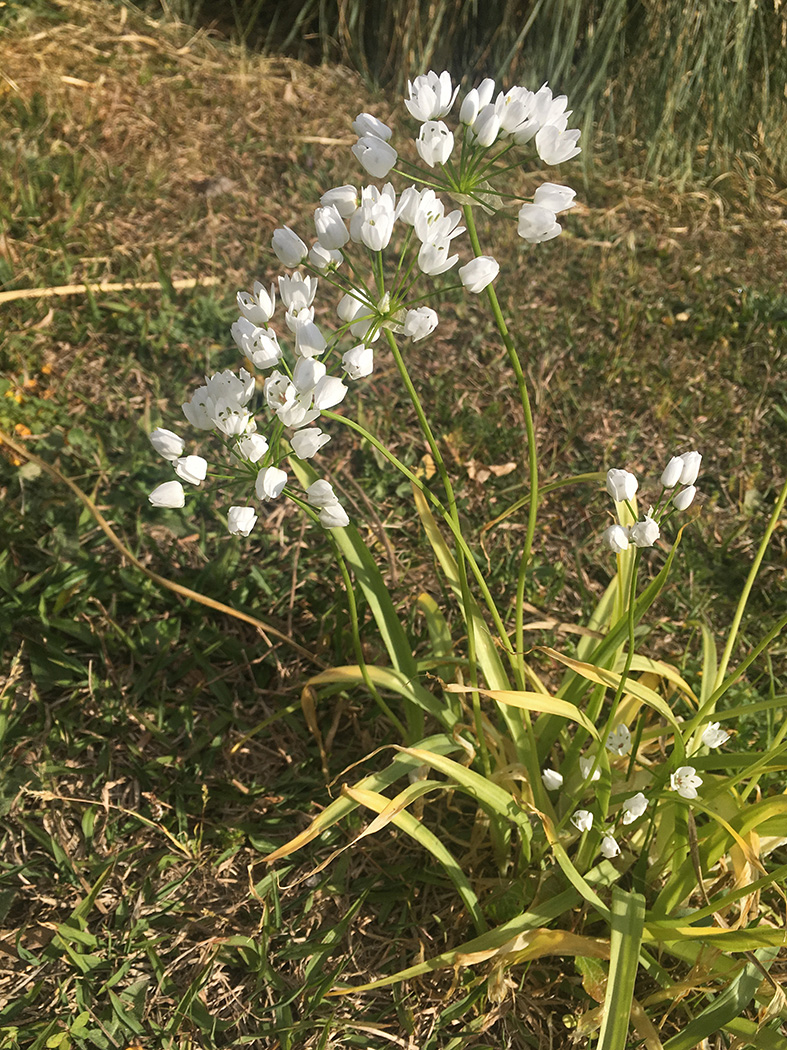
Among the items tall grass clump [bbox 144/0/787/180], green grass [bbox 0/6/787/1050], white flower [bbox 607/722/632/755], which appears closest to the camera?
white flower [bbox 607/722/632/755]

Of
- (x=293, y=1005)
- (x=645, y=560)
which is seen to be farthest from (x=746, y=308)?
(x=293, y=1005)

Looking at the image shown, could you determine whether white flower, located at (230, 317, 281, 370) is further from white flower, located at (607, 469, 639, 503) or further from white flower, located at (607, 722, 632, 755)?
white flower, located at (607, 722, 632, 755)

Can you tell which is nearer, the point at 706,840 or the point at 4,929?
the point at 706,840

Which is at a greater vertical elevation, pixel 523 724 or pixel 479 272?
pixel 479 272

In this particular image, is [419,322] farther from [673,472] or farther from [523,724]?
[523,724]

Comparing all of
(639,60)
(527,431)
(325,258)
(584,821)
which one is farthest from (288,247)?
(639,60)

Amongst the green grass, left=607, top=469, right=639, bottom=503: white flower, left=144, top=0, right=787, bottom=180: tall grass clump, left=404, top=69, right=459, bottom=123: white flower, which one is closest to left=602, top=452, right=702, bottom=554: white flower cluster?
left=607, top=469, right=639, bottom=503: white flower

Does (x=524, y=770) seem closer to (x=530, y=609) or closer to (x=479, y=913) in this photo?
(x=479, y=913)
